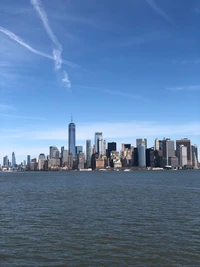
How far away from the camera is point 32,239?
31.0m

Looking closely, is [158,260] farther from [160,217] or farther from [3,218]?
[3,218]

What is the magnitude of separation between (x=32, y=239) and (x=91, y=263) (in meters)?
9.81

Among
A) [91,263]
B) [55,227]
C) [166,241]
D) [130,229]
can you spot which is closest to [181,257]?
[166,241]

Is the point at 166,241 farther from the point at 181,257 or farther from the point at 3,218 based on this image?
the point at 3,218

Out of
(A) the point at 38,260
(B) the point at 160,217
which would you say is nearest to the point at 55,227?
(A) the point at 38,260

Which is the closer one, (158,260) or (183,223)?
(158,260)

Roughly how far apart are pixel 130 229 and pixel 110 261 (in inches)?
454

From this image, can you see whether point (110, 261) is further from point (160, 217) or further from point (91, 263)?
point (160, 217)

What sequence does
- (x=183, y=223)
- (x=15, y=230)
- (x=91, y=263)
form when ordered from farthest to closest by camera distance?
1. (x=183, y=223)
2. (x=15, y=230)
3. (x=91, y=263)

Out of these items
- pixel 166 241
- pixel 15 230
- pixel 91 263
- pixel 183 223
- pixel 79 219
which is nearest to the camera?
pixel 91 263

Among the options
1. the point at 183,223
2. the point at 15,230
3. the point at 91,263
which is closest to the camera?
the point at 91,263

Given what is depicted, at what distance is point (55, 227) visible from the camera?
36719mm

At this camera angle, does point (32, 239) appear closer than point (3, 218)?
Yes

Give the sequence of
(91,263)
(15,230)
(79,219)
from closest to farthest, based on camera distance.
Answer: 1. (91,263)
2. (15,230)
3. (79,219)
